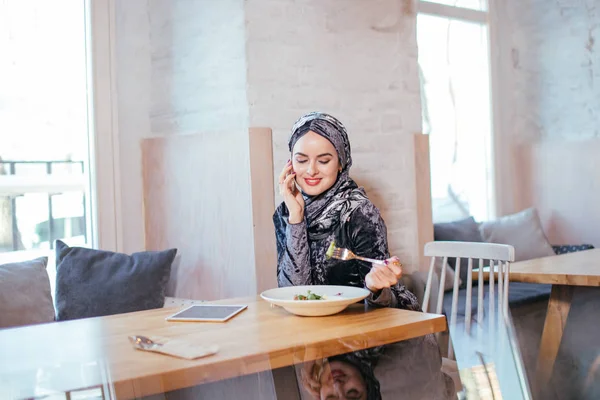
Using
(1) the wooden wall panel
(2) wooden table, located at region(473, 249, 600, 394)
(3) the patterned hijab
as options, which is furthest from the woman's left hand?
(1) the wooden wall panel

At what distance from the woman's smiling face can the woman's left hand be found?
1.15 ft

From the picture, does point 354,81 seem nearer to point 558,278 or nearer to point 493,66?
point 493,66

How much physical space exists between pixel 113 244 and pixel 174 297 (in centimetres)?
30

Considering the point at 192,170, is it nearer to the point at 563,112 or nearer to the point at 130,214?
the point at 130,214

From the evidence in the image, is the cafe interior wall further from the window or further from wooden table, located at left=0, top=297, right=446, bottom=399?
wooden table, located at left=0, top=297, right=446, bottom=399

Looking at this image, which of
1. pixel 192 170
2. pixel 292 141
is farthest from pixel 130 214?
pixel 292 141

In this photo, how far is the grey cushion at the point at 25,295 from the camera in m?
1.84

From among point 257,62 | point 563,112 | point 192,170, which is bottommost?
point 192,170

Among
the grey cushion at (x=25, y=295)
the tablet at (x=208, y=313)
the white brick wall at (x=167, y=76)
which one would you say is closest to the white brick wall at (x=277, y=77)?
the white brick wall at (x=167, y=76)

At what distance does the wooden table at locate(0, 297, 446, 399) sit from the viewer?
2.63ft

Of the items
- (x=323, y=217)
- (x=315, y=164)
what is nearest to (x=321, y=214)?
(x=323, y=217)

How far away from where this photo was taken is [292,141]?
1.69 metres

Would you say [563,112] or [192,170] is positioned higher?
[563,112]

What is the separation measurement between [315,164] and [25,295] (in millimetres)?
934
